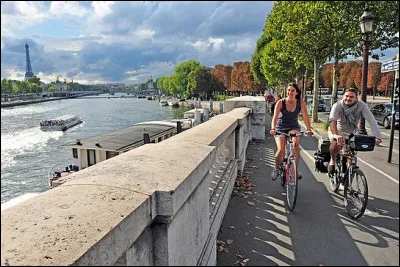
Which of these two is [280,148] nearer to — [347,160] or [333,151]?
[333,151]

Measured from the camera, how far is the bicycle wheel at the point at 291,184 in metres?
4.58

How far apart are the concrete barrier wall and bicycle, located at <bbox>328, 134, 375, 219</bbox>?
2.41 meters

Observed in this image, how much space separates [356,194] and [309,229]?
97cm

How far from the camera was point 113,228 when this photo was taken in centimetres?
133

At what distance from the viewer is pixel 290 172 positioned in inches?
195

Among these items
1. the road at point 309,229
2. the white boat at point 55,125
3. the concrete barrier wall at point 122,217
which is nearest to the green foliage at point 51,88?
the white boat at point 55,125

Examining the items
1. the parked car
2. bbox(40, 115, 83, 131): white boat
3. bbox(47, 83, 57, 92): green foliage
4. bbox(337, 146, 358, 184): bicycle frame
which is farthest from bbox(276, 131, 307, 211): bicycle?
bbox(47, 83, 57, 92): green foliage

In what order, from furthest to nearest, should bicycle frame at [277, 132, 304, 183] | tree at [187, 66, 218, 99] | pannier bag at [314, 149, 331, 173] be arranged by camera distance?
tree at [187, 66, 218, 99], pannier bag at [314, 149, 331, 173], bicycle frame at [277, 132, 304, 183]

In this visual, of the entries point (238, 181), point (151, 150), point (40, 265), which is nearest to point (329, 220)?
point (238, 181)

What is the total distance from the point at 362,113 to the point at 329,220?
1.64 m

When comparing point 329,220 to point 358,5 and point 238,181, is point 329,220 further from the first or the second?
point 358,5

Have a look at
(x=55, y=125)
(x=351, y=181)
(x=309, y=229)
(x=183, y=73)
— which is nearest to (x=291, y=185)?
(x=351, y=181)

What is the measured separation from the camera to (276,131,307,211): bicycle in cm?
461

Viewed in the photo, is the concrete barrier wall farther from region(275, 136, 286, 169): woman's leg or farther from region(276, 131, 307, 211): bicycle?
region(275, 136, 286, 169): woman's leg
